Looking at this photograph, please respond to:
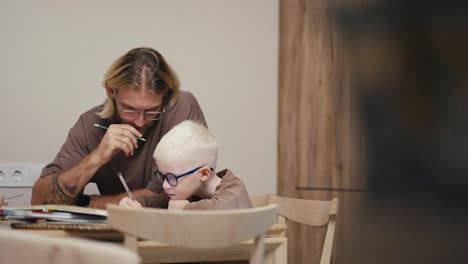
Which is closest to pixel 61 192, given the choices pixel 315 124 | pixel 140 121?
pixel 140 121

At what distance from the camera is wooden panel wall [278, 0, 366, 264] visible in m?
2.60

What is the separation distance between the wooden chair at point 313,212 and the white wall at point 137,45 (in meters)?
1.08

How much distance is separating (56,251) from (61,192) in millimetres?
1479

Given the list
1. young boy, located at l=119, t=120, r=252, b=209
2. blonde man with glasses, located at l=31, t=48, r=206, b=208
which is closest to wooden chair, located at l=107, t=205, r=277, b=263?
young boy, located at l=119, t=120, r=252, b=209

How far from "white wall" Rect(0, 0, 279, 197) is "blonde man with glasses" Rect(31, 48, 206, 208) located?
0.74m

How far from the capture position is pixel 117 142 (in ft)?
6.98

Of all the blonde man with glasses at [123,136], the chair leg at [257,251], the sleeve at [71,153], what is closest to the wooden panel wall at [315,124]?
the blonde man with glasses at [123,136]

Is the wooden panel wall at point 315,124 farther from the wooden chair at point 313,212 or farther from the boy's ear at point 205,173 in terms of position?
the boy's ear at point 205,173

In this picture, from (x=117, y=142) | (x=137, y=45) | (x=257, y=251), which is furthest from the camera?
(x=137, y=45)

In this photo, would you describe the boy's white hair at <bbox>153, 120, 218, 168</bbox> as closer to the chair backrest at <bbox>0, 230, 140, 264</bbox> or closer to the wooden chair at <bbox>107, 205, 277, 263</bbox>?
the wooden chair at <bbox>107, 205, 277, 263</bbox>

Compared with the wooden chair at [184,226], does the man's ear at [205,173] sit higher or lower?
higher

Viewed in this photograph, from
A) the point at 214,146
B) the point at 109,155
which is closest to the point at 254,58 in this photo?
the point at 109,155

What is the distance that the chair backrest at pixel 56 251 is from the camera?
2.11ft

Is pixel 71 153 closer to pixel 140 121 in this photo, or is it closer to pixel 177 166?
pixel 140 121
